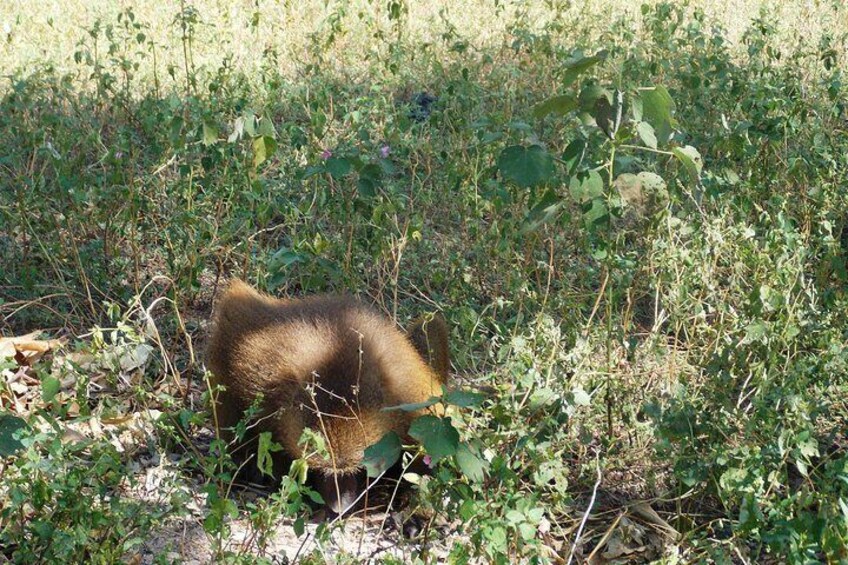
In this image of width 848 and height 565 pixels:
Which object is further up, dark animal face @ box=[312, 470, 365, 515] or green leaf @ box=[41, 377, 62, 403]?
green leaf @ box=[41, 377, 62, 403]

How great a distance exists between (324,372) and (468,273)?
1.43m

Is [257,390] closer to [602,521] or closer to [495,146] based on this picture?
[602,521]

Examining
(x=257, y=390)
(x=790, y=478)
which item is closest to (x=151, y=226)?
(x=257, y=390)

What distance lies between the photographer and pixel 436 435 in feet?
10.8

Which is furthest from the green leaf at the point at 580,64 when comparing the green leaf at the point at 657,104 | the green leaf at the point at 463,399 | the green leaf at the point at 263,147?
the green leaf at the point at 263,147

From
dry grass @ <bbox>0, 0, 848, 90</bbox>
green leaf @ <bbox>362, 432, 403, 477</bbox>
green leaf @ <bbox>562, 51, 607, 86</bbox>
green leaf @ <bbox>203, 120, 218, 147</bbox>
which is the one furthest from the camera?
dry grass @ <bbox>0, 0, 848, 90</bbox>

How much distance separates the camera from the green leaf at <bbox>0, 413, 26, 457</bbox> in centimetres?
333

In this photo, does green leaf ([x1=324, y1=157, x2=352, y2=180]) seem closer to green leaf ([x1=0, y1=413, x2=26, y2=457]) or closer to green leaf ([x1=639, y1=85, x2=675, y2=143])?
green leaf ([x1=639, y1=85, x2=675, y2=143])

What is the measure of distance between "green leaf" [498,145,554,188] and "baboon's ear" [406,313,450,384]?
872mm

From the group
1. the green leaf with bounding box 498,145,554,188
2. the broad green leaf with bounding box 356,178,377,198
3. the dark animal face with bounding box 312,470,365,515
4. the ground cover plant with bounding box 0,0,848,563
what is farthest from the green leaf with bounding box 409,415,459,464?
the broad green leaf with bounding box 356,178,377,198

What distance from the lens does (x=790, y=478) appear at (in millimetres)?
4484

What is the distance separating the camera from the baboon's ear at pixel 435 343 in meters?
4.76

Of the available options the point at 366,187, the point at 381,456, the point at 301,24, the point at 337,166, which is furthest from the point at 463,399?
the point at 301,24

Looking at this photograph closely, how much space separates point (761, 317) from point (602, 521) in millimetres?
1104
